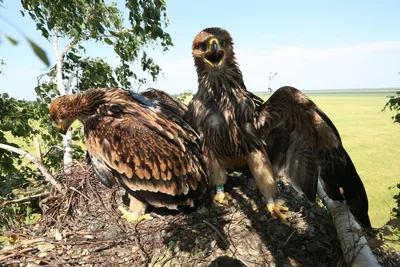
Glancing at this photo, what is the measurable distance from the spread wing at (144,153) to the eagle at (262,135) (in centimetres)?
30

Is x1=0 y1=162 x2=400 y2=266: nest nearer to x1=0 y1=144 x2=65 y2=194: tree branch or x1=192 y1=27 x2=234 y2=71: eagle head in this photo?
x1=0 y1=144 x2=65 y2=194: tree branch

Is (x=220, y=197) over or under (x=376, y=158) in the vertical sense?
over

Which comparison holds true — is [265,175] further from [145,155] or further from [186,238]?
[145,155]

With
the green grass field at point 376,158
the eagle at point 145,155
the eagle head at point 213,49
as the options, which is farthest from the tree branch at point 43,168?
the green grass field at point 376,158

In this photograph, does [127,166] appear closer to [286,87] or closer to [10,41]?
[286,87]

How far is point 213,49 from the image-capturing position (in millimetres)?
2611

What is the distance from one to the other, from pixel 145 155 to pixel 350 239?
79.3 inches

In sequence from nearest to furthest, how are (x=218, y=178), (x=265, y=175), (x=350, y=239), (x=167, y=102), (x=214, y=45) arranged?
(x=350, y=239) → (x=214, y=45) → (x=265, y=175) → (x=218, y=178) → (x=167, y=102)

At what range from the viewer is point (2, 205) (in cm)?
367

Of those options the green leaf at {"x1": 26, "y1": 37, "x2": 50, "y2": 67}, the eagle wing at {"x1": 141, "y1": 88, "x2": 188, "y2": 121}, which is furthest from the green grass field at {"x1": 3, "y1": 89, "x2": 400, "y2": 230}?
the green leaf at {"x1": 26, "y1": 37, "x2": 50, "y2": 67}

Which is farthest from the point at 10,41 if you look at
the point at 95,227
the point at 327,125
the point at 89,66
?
the point at 89,66

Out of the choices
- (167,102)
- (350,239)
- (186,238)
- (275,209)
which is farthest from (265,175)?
(167,102)

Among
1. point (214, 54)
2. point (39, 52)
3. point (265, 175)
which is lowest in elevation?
point (265, 175)

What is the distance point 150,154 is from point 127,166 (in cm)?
27
